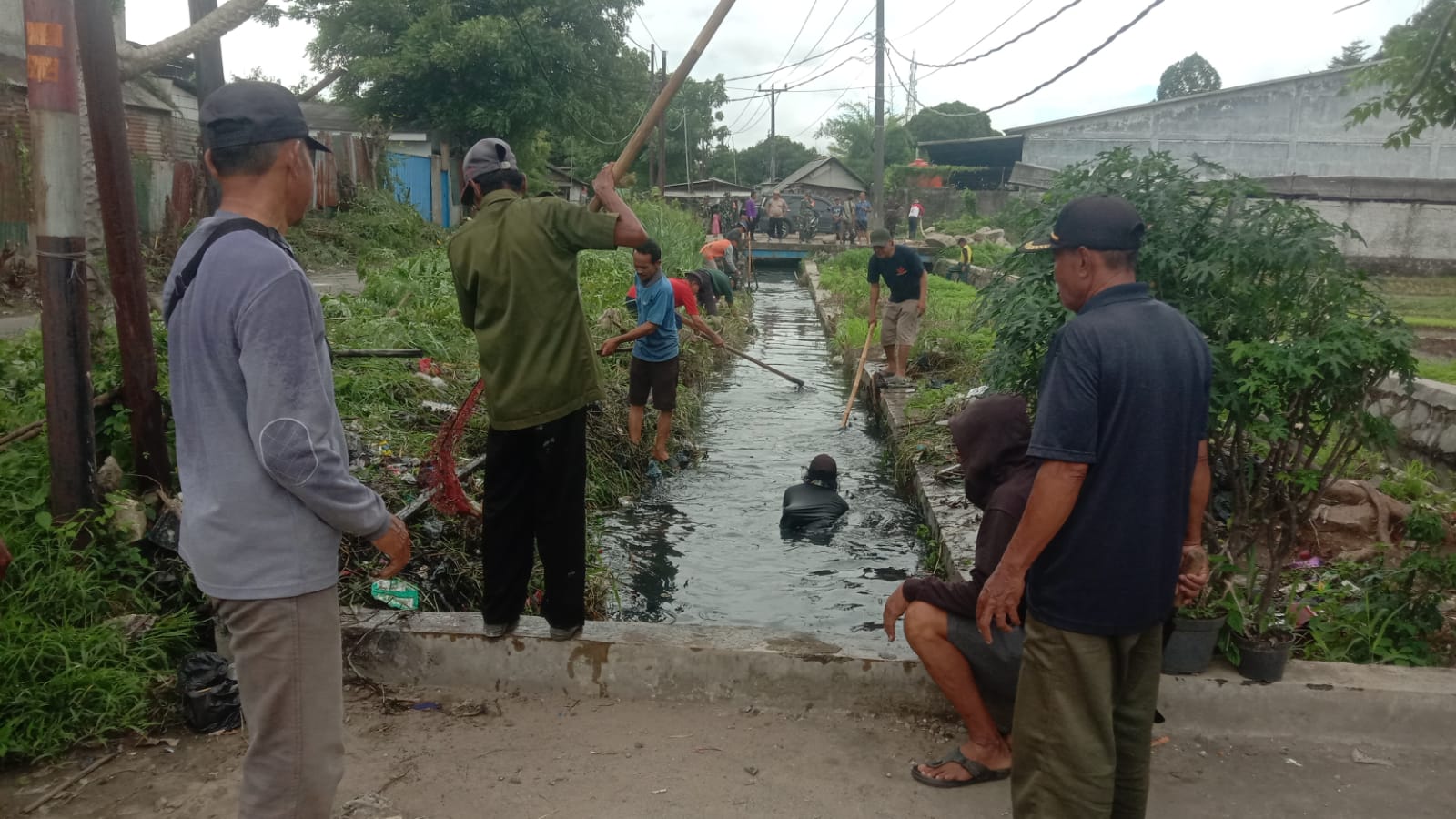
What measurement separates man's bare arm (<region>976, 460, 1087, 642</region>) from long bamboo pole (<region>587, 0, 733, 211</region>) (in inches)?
75.4

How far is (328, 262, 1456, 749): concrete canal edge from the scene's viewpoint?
11.4 ft

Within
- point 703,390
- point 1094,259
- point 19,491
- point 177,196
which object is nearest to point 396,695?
point 19,491

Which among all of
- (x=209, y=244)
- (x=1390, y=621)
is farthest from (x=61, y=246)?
(x=1390, y=621)

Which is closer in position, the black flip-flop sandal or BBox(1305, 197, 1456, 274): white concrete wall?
the black flip-flop sandal

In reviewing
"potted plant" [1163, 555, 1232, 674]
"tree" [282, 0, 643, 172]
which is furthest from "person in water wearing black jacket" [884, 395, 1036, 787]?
"tree" [282, 0, 643, 172]

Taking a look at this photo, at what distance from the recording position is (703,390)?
1216cm

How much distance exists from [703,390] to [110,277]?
8.45 meters

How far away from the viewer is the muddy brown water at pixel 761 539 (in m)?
5.93

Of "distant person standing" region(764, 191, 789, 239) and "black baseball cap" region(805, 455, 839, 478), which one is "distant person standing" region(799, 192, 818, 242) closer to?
"distant person standing" region(764, 191, 789, 239)

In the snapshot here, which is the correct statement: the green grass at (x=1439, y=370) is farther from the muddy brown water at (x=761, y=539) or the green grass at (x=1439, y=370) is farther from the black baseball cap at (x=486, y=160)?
the black baseball cap at (x=486, y=160)

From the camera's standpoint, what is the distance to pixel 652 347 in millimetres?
8016

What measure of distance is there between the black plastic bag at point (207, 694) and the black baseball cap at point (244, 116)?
2.18 meters

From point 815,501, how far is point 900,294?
4.49 m

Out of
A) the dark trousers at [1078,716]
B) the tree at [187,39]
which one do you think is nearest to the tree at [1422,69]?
the dark trousers at [1078,716]
